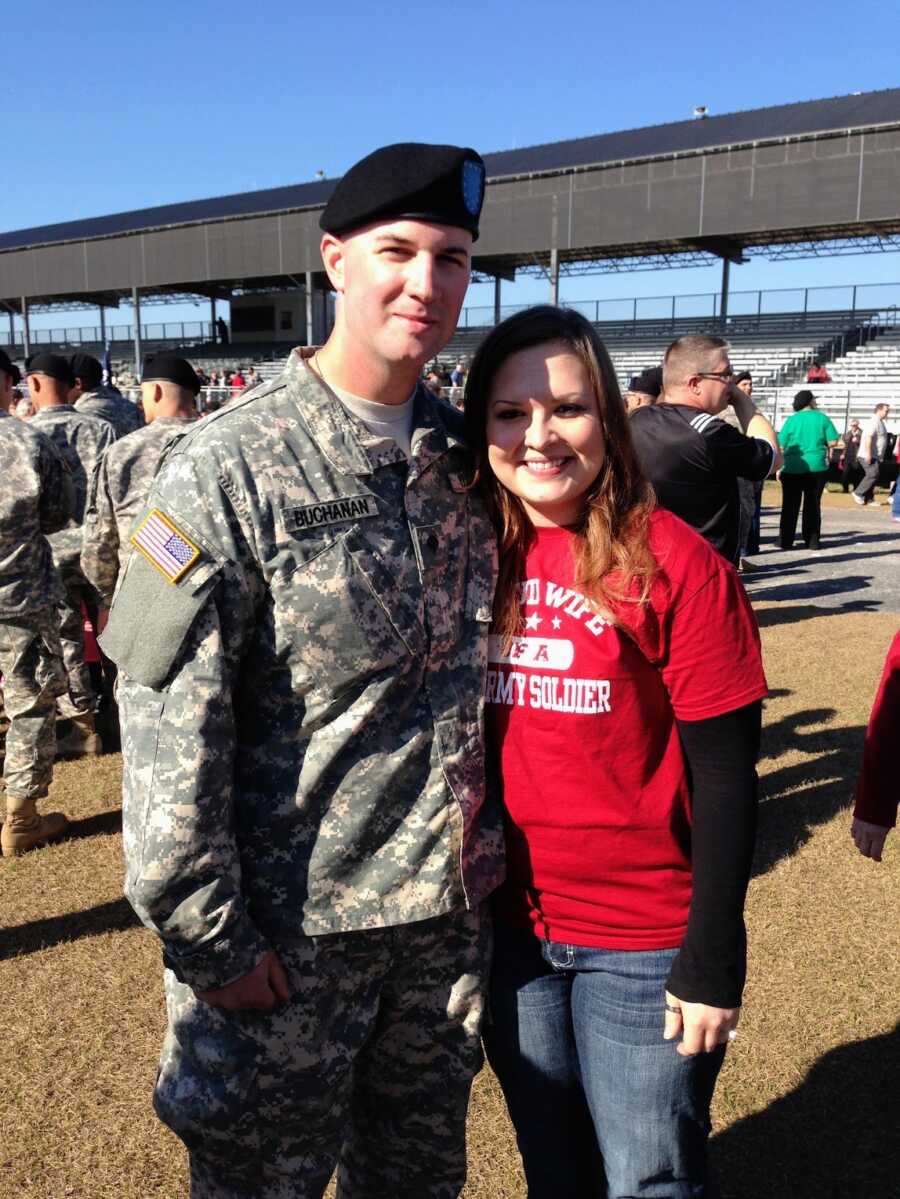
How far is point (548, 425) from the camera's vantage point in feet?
5.70

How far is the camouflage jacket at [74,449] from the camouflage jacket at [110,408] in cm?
73

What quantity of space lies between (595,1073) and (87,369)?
6.94 m

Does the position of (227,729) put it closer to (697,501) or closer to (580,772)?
(580,772)

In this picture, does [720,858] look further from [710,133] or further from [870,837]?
[710,133]

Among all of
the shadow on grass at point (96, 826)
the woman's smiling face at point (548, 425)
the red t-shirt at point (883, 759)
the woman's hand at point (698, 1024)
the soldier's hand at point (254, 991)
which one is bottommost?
the shadow on grass at point (96, 826)

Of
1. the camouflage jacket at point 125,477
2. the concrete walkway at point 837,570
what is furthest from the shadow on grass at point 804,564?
the camouflage jacket at point 125,477

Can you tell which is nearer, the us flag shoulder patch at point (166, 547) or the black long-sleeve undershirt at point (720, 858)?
the us flag shoulder patch at point (166, 547)

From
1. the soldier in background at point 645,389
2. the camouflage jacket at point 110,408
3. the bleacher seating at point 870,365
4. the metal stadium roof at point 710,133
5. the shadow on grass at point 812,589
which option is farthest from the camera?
the metal stadium roof at point 710,133

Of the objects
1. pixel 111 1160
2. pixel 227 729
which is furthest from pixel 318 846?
pixel 111 1160

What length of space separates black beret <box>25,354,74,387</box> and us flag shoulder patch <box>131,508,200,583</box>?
17.4 ft

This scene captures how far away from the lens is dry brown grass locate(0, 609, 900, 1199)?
2623 millimetres

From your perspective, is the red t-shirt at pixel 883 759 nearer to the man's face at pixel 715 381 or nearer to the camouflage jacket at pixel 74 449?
the man's face at pixel 715 381

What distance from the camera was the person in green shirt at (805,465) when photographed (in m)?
12.5

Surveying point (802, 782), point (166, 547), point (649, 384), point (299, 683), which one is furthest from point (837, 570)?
point (166, 547)
